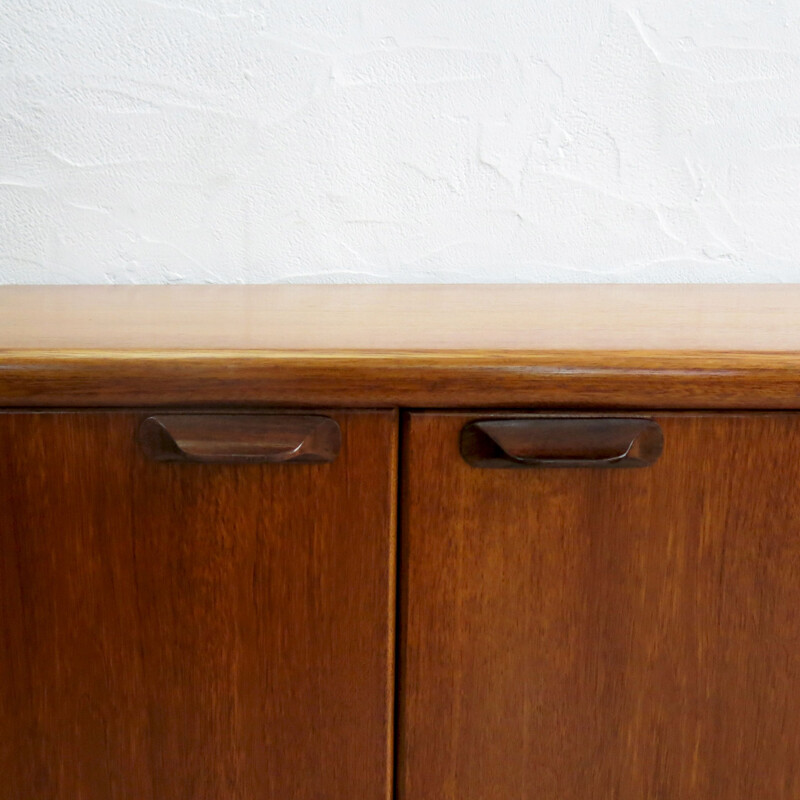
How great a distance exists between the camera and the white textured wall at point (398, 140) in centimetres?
72

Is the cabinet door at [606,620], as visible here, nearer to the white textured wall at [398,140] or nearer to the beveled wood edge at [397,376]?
the beveled wood edge at [397,376]

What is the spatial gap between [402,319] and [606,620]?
237mm

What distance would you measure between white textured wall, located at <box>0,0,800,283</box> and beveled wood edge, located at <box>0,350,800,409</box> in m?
0.41

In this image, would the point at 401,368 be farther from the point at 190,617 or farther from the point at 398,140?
the point at 398,140

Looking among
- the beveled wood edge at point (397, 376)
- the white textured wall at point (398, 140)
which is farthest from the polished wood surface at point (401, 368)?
the white textured wall at point (398, 140)

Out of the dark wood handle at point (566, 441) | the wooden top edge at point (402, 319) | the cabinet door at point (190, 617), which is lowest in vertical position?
the cabinet door at point (190, 617)

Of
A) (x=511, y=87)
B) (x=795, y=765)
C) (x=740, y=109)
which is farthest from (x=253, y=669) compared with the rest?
(x=740, y=109)

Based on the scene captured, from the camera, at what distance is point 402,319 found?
496 mm

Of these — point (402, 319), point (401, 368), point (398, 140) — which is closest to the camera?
point (401, 368)

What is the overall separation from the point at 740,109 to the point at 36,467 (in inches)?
29.3

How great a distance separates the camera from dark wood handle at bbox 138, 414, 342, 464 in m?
0.38

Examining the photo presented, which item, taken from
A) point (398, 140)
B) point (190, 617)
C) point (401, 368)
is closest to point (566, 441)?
point (401, 368)

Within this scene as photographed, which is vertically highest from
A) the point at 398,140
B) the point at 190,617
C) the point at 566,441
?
the point at 398,140

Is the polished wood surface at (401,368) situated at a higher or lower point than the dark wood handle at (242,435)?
higher
